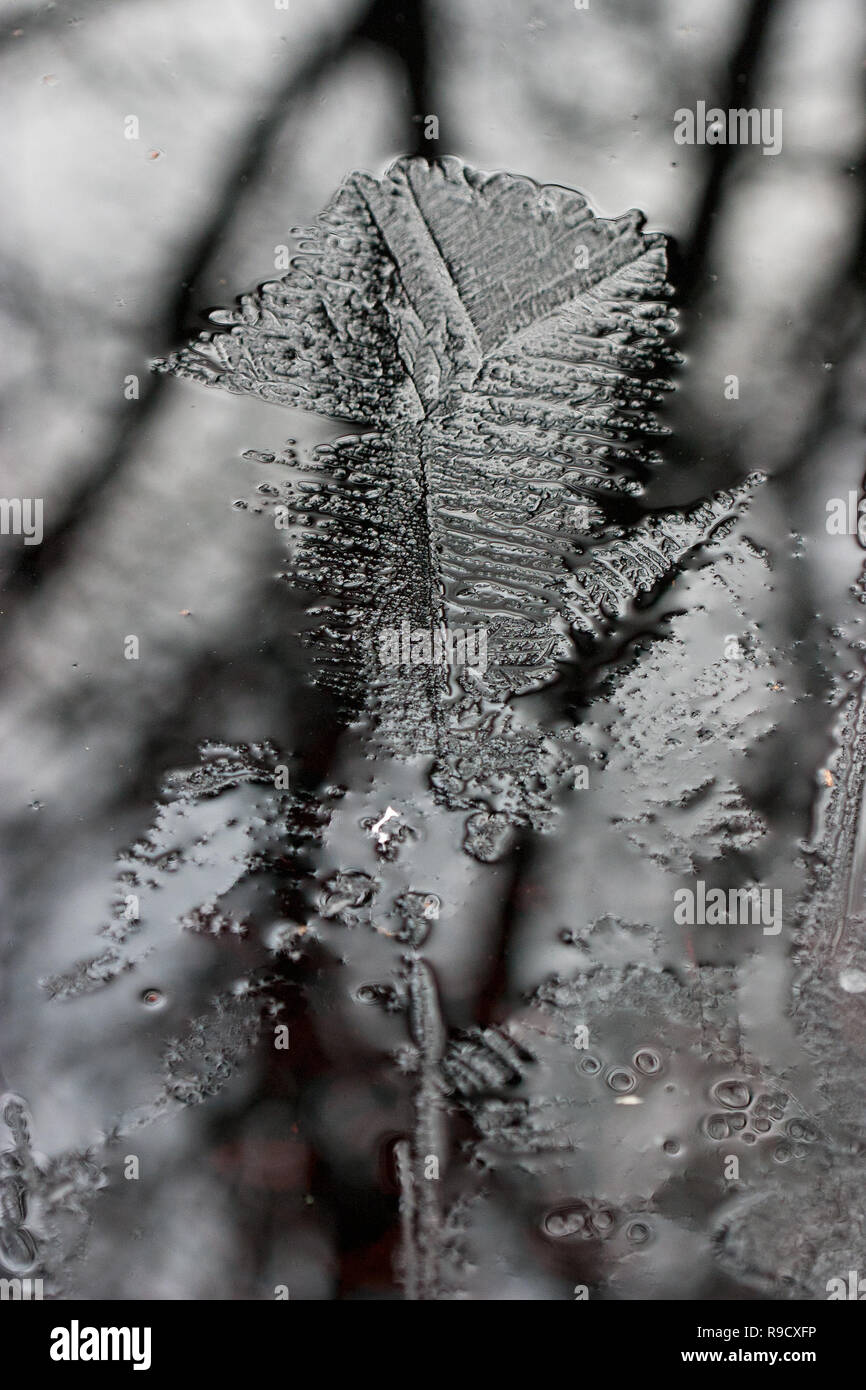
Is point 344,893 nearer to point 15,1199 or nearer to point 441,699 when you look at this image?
point 441,699

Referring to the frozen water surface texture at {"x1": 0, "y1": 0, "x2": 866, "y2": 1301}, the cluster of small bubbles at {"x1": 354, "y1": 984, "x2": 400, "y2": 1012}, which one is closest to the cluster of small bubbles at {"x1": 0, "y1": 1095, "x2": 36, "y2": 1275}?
the frozen water surface texture at {"x1": 0, "y1": 0, "x2": 866, "y2": 1301}

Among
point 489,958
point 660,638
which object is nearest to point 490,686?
point 660,638

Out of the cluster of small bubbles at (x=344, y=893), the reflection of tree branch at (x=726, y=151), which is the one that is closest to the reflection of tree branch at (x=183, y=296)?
the cluster of small bubbles at (x=344, y=893)

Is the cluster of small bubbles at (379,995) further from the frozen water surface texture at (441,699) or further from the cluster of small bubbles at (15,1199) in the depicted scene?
the cluster of small bubbles at (15,1199)

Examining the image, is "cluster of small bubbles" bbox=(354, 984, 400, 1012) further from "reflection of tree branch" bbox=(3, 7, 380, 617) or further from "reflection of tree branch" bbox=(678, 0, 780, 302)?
"reflection of tree branch" bbox=(678, 0, 780, 302)

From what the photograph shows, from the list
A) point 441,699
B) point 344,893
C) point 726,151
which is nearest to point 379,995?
point 344,893

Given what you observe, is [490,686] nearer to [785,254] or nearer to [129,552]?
[129,552]
